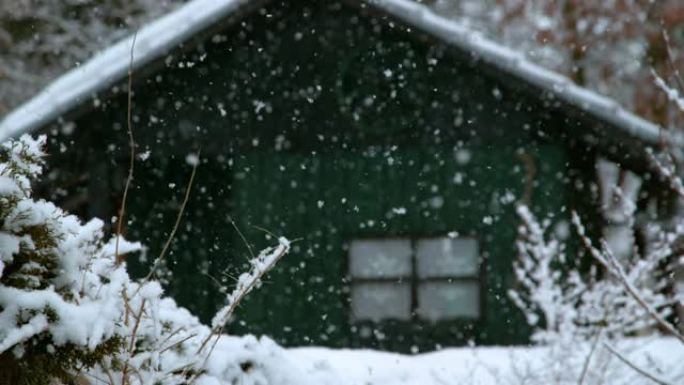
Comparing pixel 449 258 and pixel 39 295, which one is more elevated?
pixel 449 258

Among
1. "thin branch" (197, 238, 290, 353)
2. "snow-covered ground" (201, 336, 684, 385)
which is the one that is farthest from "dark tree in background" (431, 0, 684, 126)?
"thin branch" (197, 238, 290, 353)

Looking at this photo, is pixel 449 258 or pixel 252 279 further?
pixel 449 258

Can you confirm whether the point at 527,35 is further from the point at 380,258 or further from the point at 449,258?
the point at 380,258

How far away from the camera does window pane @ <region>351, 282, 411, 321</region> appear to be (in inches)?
411

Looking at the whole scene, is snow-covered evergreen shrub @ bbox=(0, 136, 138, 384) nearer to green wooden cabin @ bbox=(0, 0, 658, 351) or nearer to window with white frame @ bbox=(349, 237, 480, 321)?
green wooden cabin @ bbox=(0, 0, 658, 351)

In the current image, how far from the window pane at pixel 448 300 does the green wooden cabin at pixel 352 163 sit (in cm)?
2

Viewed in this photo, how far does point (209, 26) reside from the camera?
30.6 ft

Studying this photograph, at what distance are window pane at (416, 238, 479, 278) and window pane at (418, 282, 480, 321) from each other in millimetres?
127

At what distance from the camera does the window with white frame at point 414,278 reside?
34.3ft

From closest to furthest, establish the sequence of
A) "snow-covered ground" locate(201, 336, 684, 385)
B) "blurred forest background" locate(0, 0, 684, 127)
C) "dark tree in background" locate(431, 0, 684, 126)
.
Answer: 1. "snow-covered ground" locate(201, 336, 684, 385)
2. "dark tree in background" locate(431, 0, 684, 126)
3. "blurred forest background" locate(0, 0, 684, 127)

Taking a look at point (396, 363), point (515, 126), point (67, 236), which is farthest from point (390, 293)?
point (67, 236)

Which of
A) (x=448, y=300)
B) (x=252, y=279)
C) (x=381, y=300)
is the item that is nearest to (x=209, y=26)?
(x=381, y=300)

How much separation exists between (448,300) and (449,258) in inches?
18.8

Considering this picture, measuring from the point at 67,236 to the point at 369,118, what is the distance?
7442 mm
